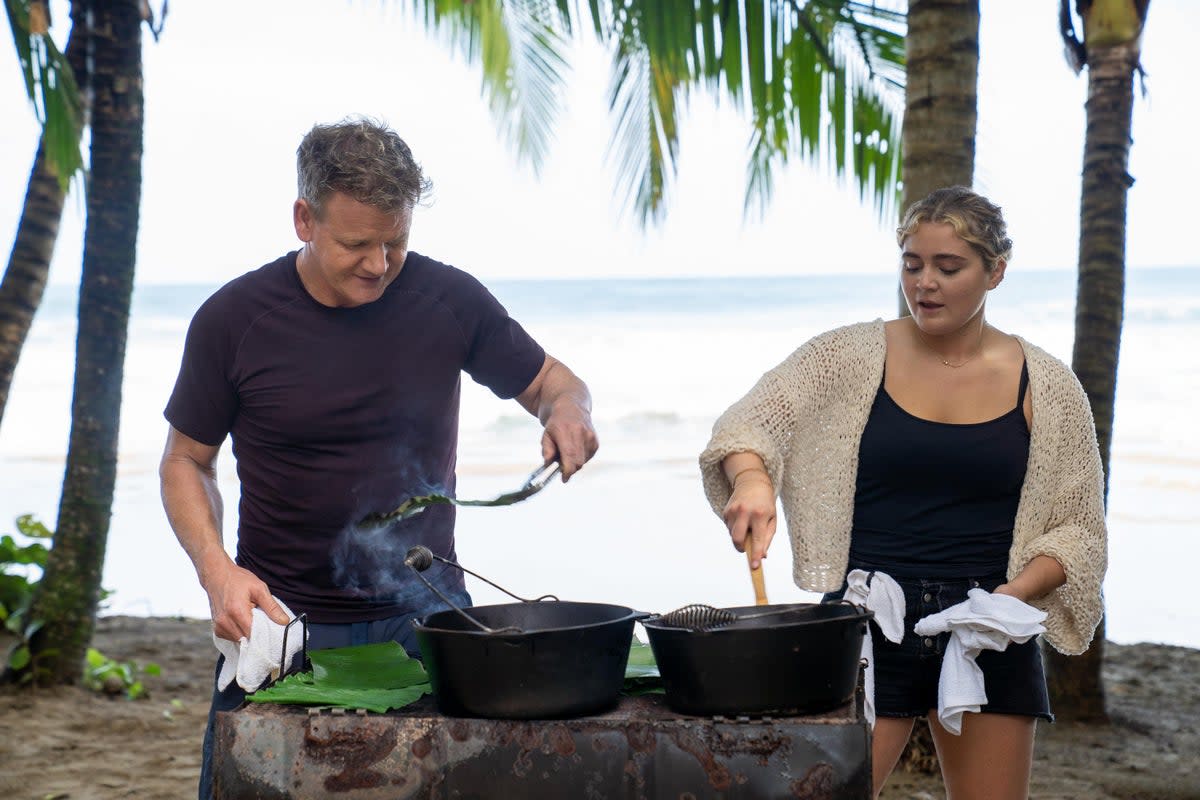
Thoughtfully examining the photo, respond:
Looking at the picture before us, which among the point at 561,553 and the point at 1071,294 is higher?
the point at 1071,294

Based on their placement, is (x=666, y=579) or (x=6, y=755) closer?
(x=6, y=755)

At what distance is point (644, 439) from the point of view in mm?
17969

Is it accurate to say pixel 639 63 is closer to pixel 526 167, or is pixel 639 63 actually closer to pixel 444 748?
pixel 526 167

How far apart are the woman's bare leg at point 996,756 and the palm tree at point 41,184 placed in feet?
13.0

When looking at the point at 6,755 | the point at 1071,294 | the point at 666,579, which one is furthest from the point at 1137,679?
the point at 1071,294

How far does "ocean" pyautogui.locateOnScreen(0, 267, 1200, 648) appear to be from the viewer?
27.3 ft

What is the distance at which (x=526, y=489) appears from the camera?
2490 millimetres

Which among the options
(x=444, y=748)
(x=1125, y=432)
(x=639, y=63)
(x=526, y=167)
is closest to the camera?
(x=444, y=748)

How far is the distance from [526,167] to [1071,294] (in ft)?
90.5

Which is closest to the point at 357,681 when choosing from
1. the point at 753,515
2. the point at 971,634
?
the point at 753,515

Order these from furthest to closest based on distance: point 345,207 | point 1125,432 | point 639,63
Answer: point 1125,432 < point 639,63 < point 345,207

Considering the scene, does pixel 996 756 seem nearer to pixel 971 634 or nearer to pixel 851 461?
pixel 971 634

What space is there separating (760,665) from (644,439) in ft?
52.3

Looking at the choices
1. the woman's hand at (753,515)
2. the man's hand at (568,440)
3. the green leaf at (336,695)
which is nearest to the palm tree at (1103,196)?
the woman's hand at (753,515)
